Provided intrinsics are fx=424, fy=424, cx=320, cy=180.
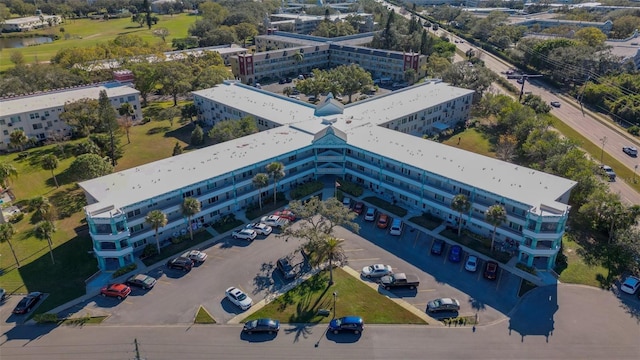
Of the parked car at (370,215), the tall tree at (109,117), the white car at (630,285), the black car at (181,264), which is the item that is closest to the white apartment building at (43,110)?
the tall tree at (109,117)

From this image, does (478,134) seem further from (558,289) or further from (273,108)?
(558,289)

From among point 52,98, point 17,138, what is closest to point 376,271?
point 17,138

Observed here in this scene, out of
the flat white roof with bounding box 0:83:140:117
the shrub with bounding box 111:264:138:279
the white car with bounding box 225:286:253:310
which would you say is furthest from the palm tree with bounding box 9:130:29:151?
the white car with bounding box 225:286:253:310

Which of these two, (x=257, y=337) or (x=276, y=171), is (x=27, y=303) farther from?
(x=276, y=171)

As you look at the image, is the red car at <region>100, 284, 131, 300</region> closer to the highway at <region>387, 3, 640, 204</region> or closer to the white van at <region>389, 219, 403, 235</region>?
the white van at <region>389, 219, 403, 235</region>

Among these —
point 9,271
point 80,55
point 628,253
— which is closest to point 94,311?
point 9,271

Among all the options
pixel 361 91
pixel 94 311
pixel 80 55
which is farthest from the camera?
pixel 80 55

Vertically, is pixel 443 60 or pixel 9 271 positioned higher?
pixel 443 60
